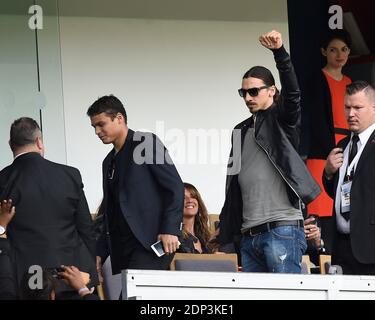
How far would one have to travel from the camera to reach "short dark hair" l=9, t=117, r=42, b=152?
24.3ft

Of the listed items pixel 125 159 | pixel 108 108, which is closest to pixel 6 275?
pixel 125 159

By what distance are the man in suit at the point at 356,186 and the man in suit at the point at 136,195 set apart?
89cm

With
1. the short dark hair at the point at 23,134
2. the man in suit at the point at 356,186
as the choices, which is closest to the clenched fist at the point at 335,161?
the man in suit at the point at 356,186

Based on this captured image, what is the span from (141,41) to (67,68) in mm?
637

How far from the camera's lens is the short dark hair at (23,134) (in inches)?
292

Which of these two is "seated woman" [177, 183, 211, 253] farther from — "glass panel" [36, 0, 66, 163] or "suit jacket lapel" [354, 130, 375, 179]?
"suit jacket lapel" [354, 130, 375, 179]

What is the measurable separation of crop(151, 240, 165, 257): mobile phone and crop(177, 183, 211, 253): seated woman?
1.52 m

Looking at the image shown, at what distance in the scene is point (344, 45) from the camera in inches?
384

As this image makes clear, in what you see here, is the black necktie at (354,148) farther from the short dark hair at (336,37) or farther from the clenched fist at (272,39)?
the short dark hair at (336,37)

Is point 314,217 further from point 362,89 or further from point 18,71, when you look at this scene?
point 18,71
